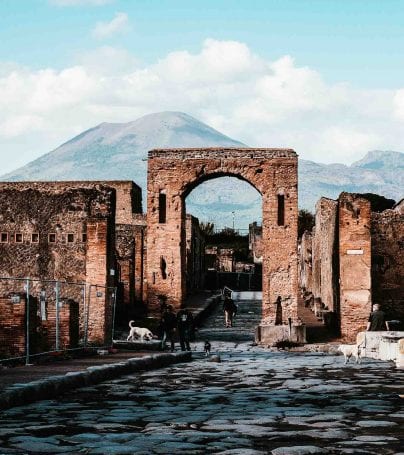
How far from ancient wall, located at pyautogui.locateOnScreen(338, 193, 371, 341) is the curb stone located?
387 inches

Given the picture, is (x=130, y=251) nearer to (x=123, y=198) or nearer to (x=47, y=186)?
(x=47, y=186)

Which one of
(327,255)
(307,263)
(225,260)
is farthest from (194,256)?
(327,255)

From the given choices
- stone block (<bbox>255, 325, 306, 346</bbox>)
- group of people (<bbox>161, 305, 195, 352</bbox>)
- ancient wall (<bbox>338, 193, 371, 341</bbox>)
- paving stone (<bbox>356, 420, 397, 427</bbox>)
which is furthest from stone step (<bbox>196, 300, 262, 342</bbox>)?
paving stone (<bbox>356, 420, 397, 427</bbox>)

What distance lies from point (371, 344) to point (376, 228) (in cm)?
821

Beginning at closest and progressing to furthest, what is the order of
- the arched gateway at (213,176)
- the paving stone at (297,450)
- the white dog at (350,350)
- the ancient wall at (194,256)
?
1. the paving stone at (297,450)
2. the white dog at (350,350)
3. the arched gateway at (213,176)
4. the ancient wall at (194,256)

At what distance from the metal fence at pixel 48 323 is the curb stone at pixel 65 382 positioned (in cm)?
135

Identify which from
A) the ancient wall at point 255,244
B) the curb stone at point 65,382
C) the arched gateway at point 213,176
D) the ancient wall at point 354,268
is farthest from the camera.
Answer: the ancient wall at point 255,244

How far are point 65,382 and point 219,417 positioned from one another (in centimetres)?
337

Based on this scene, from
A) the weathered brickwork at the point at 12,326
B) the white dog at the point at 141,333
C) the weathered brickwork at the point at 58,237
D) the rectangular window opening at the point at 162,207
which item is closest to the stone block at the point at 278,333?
the white dog at the point at 141,333

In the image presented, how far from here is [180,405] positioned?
9.66 metres

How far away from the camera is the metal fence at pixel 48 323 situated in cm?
1579

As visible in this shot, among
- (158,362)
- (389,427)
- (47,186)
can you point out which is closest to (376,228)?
(158,362)

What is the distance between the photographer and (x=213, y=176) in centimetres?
2983

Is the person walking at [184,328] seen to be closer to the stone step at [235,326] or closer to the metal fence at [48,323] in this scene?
the metal fence at [48,323]
